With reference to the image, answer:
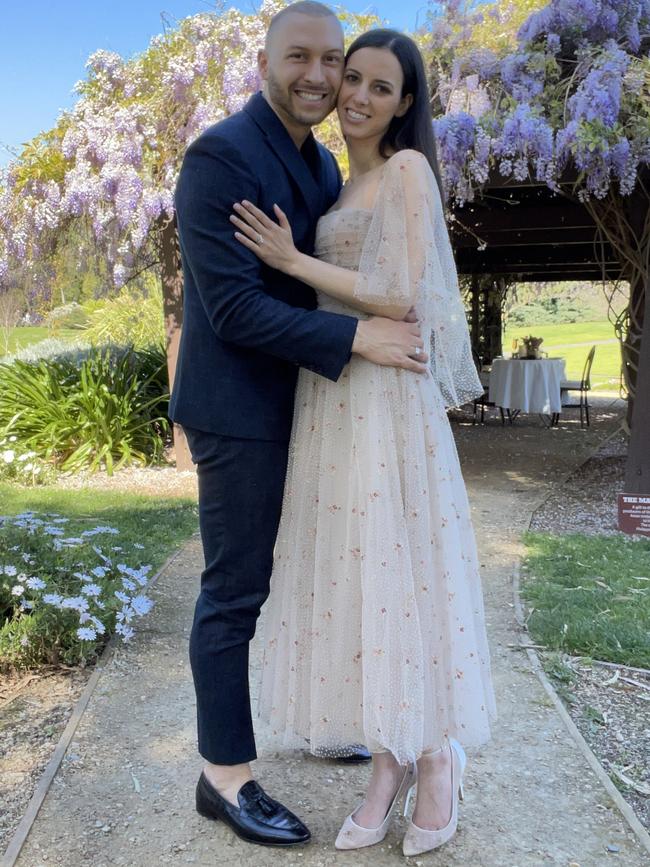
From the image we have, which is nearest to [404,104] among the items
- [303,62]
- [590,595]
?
[303,62]

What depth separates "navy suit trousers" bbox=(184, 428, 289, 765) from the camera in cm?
172

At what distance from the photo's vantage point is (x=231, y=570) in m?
1.74

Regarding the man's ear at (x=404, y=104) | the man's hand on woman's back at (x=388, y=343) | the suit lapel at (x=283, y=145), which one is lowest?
the man's hand on woman's back at (x=388, y=343)

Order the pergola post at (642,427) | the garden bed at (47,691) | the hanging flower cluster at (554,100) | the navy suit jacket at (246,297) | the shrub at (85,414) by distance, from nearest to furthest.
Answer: the navy suit jacket at (246,297)
the garden bed at (47,691)
the hanging flower cluster at (554,100)
the pergola post at (642,427)
the shrub at (85,414)

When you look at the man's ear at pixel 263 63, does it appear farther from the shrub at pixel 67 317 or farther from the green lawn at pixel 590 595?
the shrub at pixel 67 317

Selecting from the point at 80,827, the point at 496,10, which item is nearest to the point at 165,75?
the point at 496,10

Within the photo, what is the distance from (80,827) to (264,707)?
0.50 meters

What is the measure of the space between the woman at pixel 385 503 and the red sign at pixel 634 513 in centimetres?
311

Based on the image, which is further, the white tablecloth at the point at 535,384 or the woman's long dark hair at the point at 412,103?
the white tablecloth at the point at 535,384

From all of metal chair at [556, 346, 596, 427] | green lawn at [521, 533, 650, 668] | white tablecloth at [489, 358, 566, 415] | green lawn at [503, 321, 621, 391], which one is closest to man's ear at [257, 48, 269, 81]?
green lawn at [521, 533, 650, 668]

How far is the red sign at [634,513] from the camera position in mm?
4621

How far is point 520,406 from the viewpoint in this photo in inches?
401

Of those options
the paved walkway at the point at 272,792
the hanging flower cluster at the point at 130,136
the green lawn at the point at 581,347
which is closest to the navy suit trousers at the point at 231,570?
the paved walkway at the point at 272,792

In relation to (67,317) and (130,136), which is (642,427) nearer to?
(130,136)
